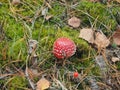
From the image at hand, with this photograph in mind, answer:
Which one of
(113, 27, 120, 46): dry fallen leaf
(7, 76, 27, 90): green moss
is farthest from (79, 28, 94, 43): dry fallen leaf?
(7, 76, 27, 90): green moss

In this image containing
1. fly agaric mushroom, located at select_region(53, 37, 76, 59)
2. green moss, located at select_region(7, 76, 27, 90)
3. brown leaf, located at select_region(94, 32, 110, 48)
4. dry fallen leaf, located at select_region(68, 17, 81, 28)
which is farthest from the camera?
dry fallen leaf, located at select_region(68, 17, 81, 28)

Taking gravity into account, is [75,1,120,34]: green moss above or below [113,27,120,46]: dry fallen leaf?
above

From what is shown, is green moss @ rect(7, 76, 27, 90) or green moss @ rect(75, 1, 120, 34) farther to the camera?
green moss @ rect(75, 1, 120, 34)

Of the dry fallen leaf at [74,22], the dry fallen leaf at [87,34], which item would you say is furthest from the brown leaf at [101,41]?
the dry fallen leaf at [74,22]

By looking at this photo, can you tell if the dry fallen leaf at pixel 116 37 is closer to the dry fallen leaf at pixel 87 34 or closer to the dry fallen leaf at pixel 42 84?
the dry fallen leaf at pixel 87 34

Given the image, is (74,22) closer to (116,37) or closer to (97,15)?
(97,15)

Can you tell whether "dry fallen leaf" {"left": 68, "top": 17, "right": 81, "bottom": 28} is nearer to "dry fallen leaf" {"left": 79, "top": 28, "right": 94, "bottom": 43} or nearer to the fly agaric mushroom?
"dry fallen leaf" {"left": 79, "top": 28, "right": 94, "bottom": 43}

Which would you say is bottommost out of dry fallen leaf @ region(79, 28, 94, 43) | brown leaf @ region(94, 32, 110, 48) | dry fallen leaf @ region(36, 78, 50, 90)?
dry fallen leaf @ region(36, 78, 50, 90)
